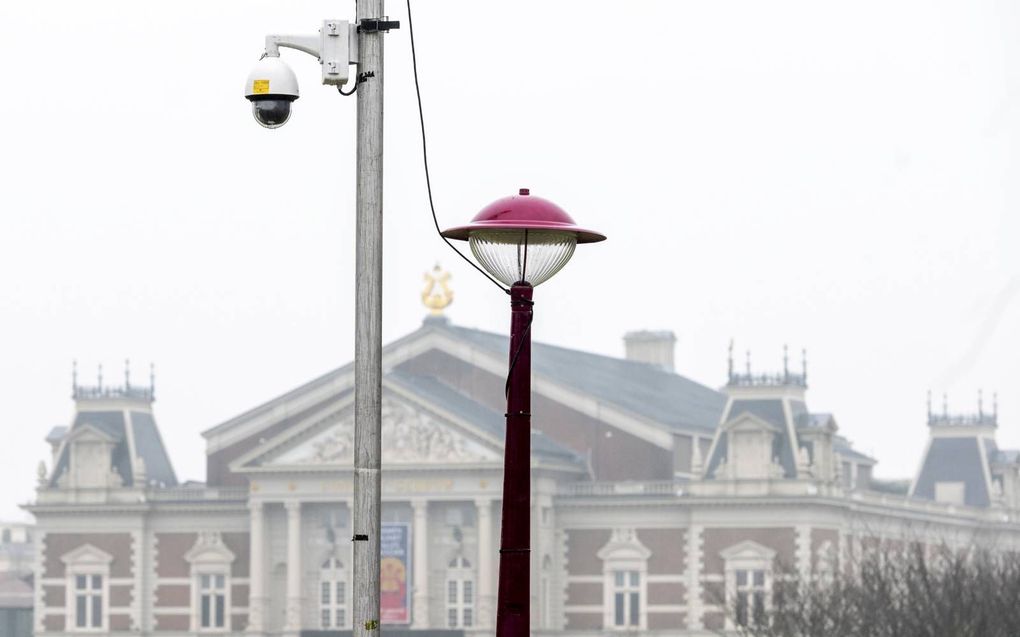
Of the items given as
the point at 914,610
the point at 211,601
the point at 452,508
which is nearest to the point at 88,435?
the point at 211,601

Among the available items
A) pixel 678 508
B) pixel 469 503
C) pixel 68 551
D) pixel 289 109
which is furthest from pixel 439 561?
pixel 289 109

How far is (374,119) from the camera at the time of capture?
12.0 m

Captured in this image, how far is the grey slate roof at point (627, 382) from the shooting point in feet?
284

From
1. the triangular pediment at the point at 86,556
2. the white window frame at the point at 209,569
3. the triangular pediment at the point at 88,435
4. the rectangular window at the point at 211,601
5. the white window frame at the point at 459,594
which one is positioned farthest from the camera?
the triangular pediment at the point at 88,435

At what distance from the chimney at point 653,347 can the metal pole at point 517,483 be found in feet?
286

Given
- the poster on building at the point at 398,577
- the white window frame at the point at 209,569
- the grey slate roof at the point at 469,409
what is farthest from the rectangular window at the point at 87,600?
the grey slate roof at the point at 469,409

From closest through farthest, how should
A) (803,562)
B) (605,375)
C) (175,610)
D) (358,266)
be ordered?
(358,266)
(803,562)
(175,610)
(605,375)

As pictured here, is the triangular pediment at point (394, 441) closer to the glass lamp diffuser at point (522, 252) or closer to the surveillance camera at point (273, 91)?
the glass lamp diffuser at point (522, 252)

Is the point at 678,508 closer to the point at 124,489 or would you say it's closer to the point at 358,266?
the point at 124,489

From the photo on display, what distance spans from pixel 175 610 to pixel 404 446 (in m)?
10.7

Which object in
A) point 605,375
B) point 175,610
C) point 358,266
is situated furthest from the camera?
point 605,375

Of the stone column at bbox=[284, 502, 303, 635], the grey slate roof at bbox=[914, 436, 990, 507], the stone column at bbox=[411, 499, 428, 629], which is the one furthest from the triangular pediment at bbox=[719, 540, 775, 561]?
the grey slate roof at bbox=[914, 436, 990, 507]

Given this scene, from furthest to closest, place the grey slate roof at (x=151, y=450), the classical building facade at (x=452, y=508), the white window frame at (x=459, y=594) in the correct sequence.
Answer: the grey slate roof at (x=151, y=450)
the white window frame at (x=459, y=594)
the classical building facade at (x=452, y=508)

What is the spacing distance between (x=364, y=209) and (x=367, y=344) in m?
0.63
